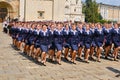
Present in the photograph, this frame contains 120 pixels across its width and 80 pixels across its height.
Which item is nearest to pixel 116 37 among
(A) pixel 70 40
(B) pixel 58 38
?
(A) pixel 70 40

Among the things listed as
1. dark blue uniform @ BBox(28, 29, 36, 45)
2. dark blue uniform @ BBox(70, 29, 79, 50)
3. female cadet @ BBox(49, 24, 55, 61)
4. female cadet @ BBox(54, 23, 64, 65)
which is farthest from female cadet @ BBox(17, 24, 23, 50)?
dark blue uniform @ BBox(70, 29, 79, 50)

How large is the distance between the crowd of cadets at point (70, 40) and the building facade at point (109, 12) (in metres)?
98.1

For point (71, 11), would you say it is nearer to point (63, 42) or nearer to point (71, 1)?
point (71, 1)

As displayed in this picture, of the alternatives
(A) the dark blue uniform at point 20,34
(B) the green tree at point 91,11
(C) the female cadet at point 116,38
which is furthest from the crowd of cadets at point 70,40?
(B) the green tree at point 91,11

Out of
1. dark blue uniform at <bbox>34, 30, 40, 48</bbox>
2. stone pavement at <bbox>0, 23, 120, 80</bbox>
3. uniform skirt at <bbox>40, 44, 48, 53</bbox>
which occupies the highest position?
dark blue uniform at <bbox>34, 30, 40, 48</bbox>

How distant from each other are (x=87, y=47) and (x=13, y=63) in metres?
3.46

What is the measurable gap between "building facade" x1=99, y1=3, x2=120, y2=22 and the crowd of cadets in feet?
322

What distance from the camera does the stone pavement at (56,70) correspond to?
41.3 ft

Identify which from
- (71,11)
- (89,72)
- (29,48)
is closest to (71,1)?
(71,11)

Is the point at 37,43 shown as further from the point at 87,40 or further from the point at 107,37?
the point at 107,37

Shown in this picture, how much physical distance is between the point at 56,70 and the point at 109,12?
109675 mm

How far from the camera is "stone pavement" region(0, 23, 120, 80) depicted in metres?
12.6

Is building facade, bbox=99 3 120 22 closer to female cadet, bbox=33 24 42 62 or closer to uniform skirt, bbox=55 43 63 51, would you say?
female cadet, bbox=33 24 42 62

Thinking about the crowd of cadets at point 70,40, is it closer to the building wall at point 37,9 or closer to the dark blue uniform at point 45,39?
the dark blue uniform at point 45,39
